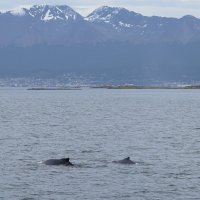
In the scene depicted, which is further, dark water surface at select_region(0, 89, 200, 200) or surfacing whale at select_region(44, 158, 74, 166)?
surfacing whale at select_region(44, 158, 74, 166)

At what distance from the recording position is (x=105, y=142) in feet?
224

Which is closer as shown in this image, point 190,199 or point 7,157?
point 190,199

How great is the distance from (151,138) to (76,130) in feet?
45.7

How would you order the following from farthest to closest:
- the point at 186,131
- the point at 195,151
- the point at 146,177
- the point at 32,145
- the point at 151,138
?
1. the point at 186,131
2. the point at 151,138
3. the point at 32,145
4. the point at 195,151
5. the point at 146,177

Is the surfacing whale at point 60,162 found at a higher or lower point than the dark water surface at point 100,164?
higher

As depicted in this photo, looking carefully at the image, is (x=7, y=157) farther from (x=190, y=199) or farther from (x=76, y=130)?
(x=76, y=130)

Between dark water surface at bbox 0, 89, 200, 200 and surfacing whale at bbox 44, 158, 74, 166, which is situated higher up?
surfacing whale at bbox 44, 158, 74, 166

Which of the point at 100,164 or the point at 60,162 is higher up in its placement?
the point at 60,162

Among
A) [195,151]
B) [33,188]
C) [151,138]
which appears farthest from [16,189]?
[151,138]

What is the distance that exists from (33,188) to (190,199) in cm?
896

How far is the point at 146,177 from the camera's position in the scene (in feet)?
151

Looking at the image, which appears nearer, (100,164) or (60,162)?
(60,162)

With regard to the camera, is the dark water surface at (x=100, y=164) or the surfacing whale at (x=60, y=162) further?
the surfacing whale at (x=60, y=162)

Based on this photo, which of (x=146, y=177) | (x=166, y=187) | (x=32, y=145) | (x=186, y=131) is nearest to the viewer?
(x=166, y=187)
